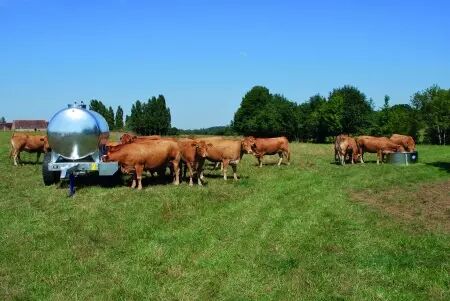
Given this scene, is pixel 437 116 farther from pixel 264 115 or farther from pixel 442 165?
pixel 442 165

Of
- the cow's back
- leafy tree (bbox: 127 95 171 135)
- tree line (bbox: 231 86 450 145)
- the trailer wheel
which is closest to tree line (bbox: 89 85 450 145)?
tree line (bbox: 231 86 450 145)

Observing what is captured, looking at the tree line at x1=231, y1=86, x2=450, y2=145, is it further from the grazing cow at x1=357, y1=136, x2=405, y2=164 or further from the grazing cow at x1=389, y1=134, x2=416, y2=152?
the grazing cow at x1=357, y1=136, x2=405, y2=164

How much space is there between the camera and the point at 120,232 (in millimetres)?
11883

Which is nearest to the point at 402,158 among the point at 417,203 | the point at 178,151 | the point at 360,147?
the point at 360,147

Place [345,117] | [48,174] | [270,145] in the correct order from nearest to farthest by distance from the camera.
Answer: [48,174] < [270,145] < [345,117]

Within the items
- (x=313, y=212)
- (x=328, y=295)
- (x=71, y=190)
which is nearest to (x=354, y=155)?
(x=313, y=212)

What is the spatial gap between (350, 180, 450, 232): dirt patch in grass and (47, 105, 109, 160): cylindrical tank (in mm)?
9424

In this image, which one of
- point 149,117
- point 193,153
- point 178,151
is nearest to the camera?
point 178,151

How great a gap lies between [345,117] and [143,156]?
2870 inches

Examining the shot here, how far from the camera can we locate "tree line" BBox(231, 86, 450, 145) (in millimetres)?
83188

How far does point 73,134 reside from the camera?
17734mm

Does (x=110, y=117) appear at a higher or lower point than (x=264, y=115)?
higher

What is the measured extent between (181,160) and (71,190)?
4.96 metres

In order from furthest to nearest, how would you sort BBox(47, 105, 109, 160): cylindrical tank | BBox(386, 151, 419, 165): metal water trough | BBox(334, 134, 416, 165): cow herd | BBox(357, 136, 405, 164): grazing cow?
BBox(357, 136, 405, 164): grazing cow
BBox(334, 134, 416, 165): cow herd
BBox(386, 151, 419, 165): metal water trough
BBox(47, 105, 109, 160): cylindrical tank
